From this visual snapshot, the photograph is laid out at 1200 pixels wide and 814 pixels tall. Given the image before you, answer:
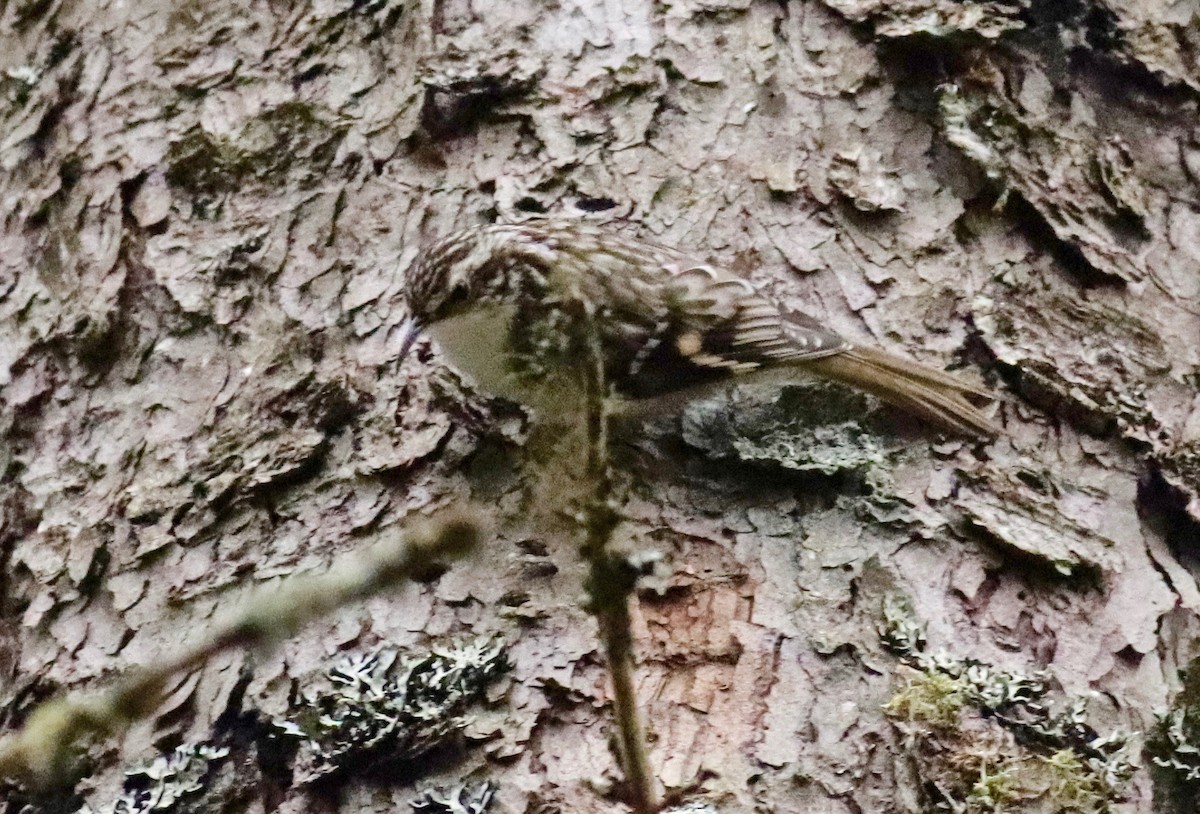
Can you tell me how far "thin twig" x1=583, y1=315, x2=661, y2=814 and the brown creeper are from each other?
0.53m

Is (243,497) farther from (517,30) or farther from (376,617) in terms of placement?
(517,30)

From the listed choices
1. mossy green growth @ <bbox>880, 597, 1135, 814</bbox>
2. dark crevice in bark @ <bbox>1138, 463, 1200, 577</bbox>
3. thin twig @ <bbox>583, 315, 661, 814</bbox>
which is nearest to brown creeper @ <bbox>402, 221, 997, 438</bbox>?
dark crevice in bark @ <bbox>1138, 463, 1200, 577</bbox>

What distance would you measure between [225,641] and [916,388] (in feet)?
3.47

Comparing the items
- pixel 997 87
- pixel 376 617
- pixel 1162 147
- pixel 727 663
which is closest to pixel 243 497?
pixel 376 617

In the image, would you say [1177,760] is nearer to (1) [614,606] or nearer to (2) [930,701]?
(2) [930,701]

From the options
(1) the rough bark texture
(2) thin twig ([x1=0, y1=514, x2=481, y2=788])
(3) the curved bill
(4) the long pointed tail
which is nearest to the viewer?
(2) thin twig ([x1=0, y1=514, x2=481, y2=788])

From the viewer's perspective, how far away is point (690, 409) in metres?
1.75

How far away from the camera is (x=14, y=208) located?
2.08 meters

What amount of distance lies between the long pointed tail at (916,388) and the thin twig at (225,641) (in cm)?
90

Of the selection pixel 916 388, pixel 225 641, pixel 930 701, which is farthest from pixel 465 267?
pixel 225 641

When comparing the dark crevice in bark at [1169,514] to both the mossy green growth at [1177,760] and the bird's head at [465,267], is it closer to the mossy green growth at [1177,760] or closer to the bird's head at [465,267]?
the mossy green growth at [1177,760]

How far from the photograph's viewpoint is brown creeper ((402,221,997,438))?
1587 millimetres

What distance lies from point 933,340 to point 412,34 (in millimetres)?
873

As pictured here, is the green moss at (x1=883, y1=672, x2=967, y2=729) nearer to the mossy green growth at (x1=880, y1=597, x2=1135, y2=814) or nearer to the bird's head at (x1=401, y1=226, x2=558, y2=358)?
the mossy green growth at (x1=880, y1=597, x2=1135, y2=814)
